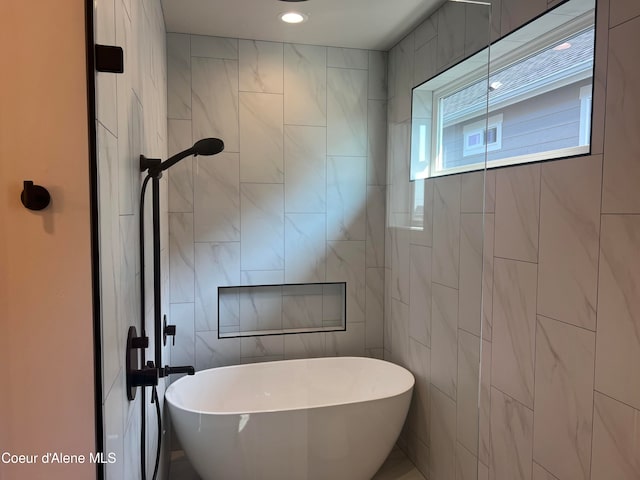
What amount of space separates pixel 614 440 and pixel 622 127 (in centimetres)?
107

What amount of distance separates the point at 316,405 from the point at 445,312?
818 millimetres

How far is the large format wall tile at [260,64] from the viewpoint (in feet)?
6.95

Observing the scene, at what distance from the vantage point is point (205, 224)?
7.42ft

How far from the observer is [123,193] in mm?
1139

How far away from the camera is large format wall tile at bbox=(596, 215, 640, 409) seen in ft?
4.66

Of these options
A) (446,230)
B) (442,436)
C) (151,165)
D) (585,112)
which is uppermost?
(585,112)

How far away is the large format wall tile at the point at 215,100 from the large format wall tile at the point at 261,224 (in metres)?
0.25

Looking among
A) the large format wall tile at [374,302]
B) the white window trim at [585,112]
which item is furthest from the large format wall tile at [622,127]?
the large format wall tile at [374,302]

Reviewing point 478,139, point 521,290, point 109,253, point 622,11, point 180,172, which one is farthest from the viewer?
point 180,172

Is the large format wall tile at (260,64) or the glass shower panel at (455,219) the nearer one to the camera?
the glass shower panel at (455,219)

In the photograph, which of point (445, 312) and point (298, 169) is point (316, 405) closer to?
point (445, 312)

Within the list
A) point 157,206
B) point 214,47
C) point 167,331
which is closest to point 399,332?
point 167,331

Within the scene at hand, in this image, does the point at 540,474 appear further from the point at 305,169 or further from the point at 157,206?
the point at 157,206

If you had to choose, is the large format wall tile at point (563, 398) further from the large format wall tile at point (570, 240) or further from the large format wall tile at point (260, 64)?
the large format wall tile at point (260, 64)
